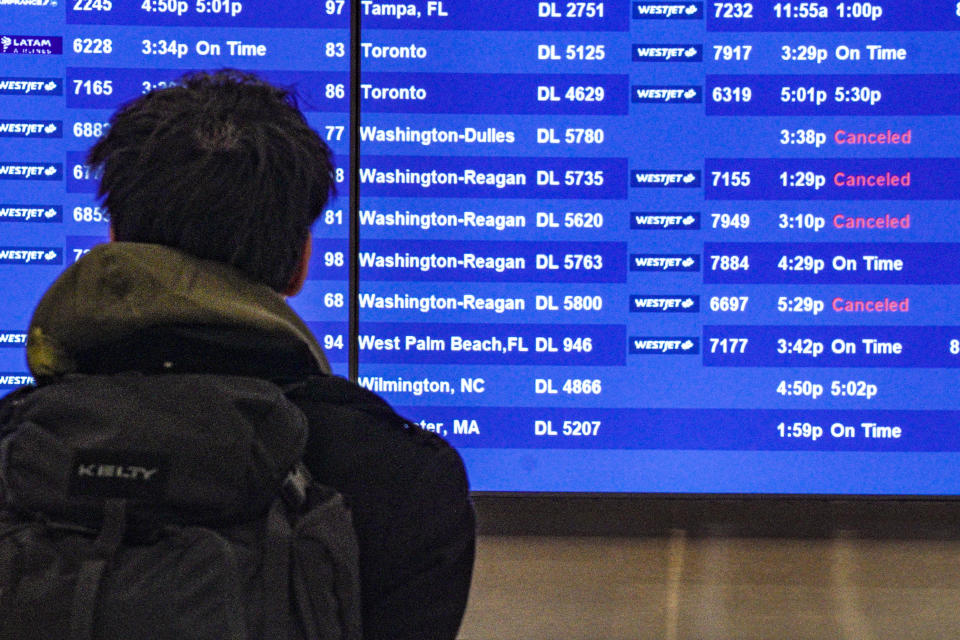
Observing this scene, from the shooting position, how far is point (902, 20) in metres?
2.70

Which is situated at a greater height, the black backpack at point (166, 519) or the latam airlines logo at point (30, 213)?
the latam airlines logo at point (30, 213)

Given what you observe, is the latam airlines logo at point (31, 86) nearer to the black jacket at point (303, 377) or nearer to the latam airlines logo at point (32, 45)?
the latam airlines logo at point (32, 45)

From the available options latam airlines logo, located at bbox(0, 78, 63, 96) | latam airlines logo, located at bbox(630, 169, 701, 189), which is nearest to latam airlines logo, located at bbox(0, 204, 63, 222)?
latam airlines logo, located at bbox(0, 78, 63, 96)

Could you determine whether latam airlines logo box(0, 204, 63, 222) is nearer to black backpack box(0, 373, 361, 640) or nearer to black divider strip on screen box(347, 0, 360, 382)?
black divider strip on screen box(347, 0, 360, 382)

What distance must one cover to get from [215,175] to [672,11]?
69.2 inches

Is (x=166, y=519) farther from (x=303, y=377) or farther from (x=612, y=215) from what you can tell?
(x=612, y=215)

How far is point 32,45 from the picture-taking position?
273 centimetres

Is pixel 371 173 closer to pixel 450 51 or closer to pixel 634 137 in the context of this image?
pixel 450 51

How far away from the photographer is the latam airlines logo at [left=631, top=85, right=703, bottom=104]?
107 inches

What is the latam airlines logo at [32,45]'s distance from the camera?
2727 mm

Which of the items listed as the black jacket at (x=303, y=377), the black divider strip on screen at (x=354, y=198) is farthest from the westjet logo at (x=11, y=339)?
the black jacket at (x=303, y=377)

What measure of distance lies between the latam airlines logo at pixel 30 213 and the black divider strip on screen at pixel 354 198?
0.78 m

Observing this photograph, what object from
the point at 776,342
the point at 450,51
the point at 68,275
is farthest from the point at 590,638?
the point at 68,275

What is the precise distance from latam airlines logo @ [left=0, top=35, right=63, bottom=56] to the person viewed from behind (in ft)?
5.17
